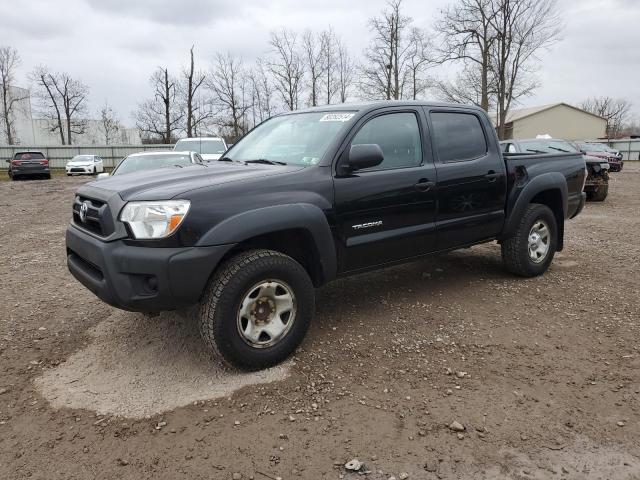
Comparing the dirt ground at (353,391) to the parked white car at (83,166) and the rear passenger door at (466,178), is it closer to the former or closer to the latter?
the rear passenger door at (466,178)

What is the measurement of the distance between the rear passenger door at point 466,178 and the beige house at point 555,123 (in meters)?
56.5

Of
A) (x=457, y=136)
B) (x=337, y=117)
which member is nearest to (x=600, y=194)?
(x=457, y=136)

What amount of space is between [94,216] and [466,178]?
3119 millimetres

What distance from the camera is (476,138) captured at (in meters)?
4.77

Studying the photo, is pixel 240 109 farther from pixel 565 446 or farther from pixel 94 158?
pixel 565 446

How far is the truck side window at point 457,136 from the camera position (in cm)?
441

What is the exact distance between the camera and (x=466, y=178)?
14.6 feet

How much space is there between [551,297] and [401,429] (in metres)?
2.77

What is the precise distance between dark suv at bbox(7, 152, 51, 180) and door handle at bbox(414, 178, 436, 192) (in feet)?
89.3

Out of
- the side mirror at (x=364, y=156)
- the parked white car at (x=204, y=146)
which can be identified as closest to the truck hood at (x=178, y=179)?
the side mirror at (x=364, y=156)

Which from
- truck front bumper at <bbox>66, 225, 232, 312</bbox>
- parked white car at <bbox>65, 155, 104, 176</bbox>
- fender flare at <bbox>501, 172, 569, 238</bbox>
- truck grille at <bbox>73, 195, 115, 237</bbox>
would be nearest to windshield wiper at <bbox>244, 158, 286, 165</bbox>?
truck front bumper at <bbox>66, 225, 232, 312</bbox>

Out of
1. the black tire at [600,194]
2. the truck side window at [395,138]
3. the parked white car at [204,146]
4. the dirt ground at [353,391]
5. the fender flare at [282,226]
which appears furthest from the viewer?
the parked white car at [204,146]

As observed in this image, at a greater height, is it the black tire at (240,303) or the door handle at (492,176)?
the door handle at (492,176)

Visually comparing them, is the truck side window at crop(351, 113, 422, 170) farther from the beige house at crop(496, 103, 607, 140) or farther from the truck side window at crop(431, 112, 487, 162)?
the beige house at crop(496, 103, 607, 140)
